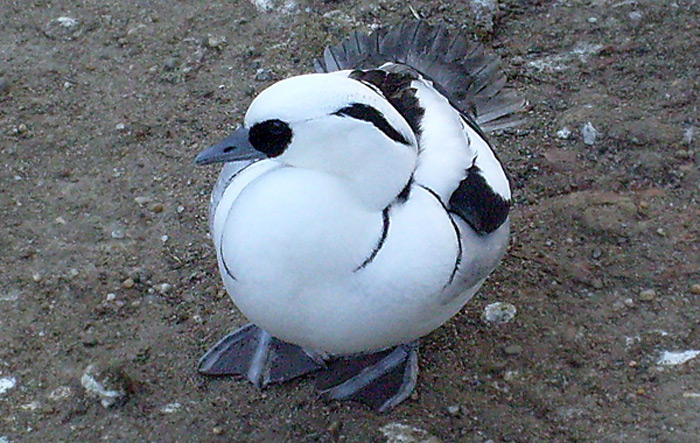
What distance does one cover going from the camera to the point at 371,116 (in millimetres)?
2764

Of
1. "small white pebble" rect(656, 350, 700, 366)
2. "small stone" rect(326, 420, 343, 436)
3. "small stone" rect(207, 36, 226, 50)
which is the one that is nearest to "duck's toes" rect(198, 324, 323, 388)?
"small stone" rect(326, 420, 343, 436)

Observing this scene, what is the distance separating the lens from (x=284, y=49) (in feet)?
16.9

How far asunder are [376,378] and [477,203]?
79cm

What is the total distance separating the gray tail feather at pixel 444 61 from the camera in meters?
3.92

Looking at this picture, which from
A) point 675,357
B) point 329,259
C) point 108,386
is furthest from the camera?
point 675,357

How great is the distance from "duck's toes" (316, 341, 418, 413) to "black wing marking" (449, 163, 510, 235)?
0.63 metres

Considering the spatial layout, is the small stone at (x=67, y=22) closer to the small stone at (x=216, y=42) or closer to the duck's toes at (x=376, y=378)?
the small stone at (x=216, y=42)

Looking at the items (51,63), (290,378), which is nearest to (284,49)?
(51,63)

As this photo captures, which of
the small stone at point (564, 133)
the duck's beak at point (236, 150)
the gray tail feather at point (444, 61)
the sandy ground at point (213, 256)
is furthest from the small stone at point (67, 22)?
the duck's beak at point (236, 150)

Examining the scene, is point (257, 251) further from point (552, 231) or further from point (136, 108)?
point (136, 108)

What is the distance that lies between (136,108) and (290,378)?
1.89m

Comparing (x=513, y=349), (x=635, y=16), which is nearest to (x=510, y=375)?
(x=513, y=349)

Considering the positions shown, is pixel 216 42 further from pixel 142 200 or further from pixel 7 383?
pixel 7 383

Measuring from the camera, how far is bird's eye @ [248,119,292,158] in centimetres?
272
